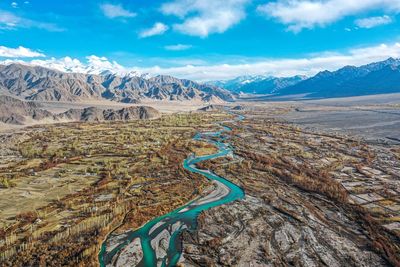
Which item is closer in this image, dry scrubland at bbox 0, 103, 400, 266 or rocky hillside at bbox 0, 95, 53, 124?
dry scrubland at bbox 0, 103, 400, 266

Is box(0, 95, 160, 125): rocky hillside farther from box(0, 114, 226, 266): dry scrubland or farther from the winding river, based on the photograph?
the winding river

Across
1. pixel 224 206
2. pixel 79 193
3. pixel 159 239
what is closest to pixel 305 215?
pixel 224 206

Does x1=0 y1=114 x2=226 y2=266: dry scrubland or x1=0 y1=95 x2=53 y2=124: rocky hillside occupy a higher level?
x1=0 y1=95 x2=53 y2=124: rocky hillside

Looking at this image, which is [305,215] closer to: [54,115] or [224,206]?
[224,206]

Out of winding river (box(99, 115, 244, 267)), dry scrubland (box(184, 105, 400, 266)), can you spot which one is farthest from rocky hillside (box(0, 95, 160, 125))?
winding river (box(99, 115, 244, 267))

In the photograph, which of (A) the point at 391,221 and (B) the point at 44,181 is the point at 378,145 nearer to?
(A) the point at 391,221

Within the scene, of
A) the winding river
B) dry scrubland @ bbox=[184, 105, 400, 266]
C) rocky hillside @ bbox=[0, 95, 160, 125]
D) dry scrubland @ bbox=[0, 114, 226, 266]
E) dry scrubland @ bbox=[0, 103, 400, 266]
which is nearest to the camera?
the winding river
